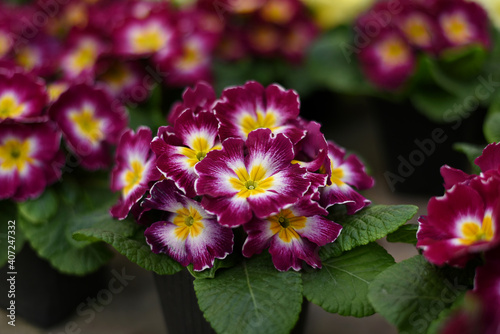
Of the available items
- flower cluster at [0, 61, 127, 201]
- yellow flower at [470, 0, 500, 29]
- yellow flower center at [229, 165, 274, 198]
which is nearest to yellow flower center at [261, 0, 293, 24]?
yellow flower at [470, 0, 500, 29]

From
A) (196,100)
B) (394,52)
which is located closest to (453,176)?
(196,100)

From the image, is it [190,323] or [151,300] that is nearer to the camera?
[190,323]

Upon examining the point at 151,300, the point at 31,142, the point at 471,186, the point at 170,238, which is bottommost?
the point at 151,300

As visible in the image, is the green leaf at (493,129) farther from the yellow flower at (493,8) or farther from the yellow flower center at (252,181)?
the yellow flower at (493,8)

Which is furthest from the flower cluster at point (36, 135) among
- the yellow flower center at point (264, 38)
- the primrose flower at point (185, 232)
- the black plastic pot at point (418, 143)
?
the black plastic pot at point (418, 143)

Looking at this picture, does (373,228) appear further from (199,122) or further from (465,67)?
(465,67)

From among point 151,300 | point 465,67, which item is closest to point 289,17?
point 465,67
